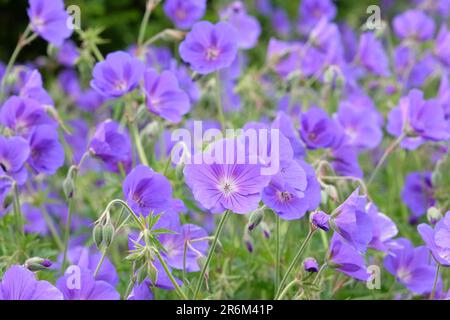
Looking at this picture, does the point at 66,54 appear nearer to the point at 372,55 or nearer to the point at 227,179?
the point at 372,55

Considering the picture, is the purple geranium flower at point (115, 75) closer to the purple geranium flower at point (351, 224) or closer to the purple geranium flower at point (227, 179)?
the purple geranium flower at point (227, 179)

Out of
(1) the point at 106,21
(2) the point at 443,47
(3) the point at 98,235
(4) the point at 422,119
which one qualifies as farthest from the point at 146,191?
(1) the point at 106,21

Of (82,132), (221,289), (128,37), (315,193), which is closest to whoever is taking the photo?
(315,193)

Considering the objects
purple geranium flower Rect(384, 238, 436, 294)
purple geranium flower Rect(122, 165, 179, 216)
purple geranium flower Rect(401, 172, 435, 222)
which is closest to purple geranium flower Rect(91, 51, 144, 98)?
purple geranium flower Rect(122, 165, 179, 216)

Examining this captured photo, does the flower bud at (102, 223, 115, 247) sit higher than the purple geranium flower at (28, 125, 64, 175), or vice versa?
the purple geranium flower at (28, 125, 64, 175)

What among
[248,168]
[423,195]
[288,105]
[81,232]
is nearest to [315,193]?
[248,168]

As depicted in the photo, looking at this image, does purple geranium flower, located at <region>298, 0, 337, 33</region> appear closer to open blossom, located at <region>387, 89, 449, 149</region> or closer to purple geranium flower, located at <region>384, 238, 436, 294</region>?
open blossom, located at <region>387, 89, 449, 149</region>
